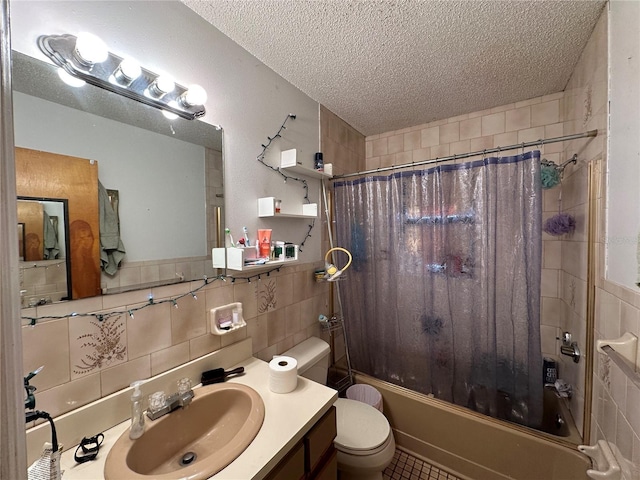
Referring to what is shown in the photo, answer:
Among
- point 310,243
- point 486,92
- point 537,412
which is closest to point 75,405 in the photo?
point 310,243

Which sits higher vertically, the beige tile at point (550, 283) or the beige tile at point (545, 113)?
the beige tile at point (545, 113)

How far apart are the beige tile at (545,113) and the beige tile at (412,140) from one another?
0.79 meters

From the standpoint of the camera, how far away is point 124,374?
3.12 ft

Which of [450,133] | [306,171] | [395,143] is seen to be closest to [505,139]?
[450,133]

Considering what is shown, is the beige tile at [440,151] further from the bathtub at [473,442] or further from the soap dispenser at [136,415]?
the soap dispenser at [136,415]

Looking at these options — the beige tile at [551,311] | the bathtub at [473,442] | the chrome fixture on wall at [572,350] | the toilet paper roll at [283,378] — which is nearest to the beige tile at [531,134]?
the beige tile at [551,311]

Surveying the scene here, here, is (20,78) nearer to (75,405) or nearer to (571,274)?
(75,405)

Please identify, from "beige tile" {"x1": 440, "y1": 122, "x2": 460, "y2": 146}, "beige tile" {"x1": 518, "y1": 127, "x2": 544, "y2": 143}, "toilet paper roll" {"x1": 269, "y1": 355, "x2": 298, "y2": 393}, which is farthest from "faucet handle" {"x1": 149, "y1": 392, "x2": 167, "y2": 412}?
"beige tile" {"x1": 518, "y1": 127, "x2": 544, "y2": 143}

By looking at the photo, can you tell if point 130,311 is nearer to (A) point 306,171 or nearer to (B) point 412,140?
(A) point 306,171

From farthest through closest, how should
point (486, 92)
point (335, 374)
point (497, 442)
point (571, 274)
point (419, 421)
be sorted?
point (335, 374), point (486, 92), point (419, 421), point (571, 274), point (497, 442)

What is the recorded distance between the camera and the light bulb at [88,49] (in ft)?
2.63

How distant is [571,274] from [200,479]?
2088 millimetres

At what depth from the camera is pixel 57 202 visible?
2.65ft

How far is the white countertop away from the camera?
73 centimetres
